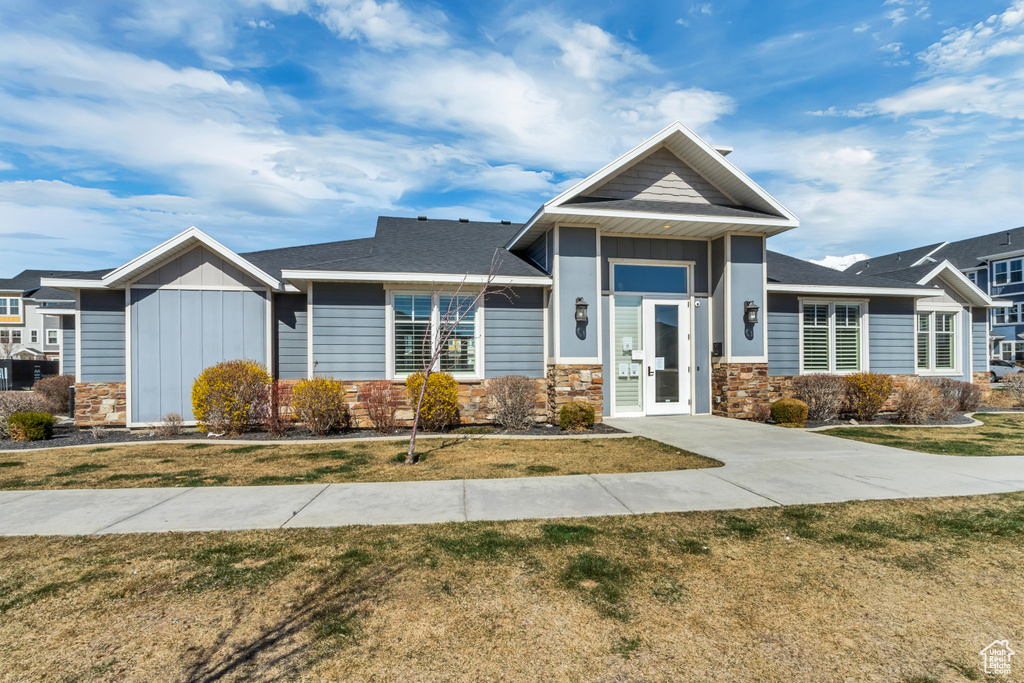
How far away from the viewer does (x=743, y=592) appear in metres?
3.18

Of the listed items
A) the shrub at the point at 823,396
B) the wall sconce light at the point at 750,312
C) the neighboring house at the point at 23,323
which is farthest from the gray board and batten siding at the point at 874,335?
the neighboring house at the point at 23,323

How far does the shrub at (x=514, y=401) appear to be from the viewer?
1005 centimetres

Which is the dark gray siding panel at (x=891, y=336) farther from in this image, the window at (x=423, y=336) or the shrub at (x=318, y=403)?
the shrub at (x=318, y=403)

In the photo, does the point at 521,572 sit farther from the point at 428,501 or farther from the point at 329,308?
the point at 329,308

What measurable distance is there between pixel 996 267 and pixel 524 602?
45611 mm

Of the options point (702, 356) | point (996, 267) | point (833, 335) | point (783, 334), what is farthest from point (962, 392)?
point (996, 267)

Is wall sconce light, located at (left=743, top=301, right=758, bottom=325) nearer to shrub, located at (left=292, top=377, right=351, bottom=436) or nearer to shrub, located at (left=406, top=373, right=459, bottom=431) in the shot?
shrub, located at (left=406, top=373, right=459, bottom=431)

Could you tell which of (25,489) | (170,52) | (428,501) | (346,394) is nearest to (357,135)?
(170,52)

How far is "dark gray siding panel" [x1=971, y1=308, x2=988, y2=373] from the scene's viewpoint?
15414 millimetres

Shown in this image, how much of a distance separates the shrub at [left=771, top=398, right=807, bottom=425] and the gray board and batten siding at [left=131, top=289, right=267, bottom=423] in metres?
11.2

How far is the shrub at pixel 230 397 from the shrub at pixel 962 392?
651 inches

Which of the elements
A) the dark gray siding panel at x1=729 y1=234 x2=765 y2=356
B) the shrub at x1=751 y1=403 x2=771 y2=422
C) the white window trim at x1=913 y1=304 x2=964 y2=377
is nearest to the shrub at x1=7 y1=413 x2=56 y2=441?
the dark gray siding panel at x1=729 y1=234 x2=765 y2=356

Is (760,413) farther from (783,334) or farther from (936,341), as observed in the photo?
(936,341)

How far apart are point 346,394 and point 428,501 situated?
604 cm
